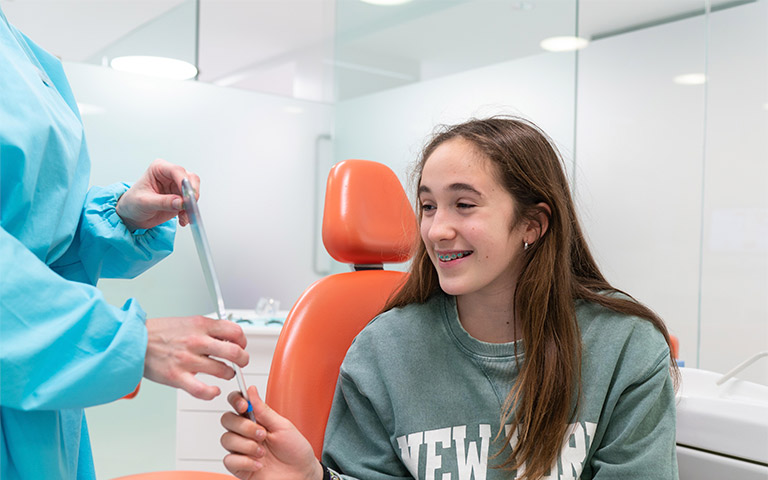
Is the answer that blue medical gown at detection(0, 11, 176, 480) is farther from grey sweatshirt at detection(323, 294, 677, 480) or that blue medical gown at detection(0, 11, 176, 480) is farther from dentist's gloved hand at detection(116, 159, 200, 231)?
grey sweatshirt at detection(323, 294, 677, 480)

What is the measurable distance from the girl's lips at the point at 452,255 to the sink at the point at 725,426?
0.43 m

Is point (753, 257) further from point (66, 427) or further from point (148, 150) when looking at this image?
point (66, 427)

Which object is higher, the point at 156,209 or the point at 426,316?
the point at 156,209

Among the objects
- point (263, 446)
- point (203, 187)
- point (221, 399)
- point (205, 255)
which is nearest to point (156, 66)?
point (203, 187)

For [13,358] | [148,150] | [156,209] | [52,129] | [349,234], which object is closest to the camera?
[13,358]

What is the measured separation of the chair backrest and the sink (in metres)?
0.54

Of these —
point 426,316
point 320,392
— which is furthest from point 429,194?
point 320,392

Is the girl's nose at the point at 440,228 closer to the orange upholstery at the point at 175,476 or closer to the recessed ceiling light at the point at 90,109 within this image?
the orange upholstery at the point at 175,476

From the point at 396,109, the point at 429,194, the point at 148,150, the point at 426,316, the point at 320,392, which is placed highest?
the point at 396,109

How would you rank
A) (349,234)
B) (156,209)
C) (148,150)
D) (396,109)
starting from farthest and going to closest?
1. (396,109)
2. (148,150)
3. (349,234)
4. (156,209)

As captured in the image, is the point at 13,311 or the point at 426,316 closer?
the point at 13,311

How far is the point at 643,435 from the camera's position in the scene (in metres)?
0.96

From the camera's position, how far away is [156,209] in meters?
0.78

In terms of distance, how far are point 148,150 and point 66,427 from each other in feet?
6.53
